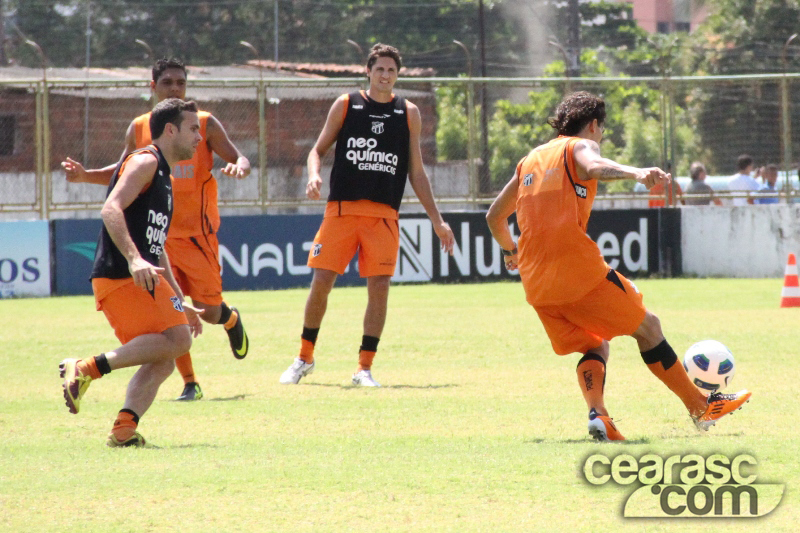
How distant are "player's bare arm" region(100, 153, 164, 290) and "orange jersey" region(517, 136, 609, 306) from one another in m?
1.83

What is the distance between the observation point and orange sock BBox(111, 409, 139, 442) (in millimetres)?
5770

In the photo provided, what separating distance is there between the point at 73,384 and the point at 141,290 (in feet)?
1.84

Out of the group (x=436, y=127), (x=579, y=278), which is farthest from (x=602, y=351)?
(x=436, y=127)

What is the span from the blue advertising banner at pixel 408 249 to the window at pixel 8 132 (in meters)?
1.67

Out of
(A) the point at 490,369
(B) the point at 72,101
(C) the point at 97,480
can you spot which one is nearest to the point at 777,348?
(A) the point at 490,369

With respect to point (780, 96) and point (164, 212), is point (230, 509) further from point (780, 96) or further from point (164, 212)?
point (780, 96)

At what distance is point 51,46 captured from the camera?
124 feet

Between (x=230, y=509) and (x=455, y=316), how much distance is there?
29.3 ft

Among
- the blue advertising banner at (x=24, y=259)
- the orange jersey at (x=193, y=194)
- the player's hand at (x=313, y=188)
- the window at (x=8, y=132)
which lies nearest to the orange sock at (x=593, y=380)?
the player's hand at (x=313, y=188)

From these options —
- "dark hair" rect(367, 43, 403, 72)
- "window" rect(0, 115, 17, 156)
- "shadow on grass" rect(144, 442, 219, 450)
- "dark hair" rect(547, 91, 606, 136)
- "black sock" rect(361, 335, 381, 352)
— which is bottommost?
"shadow on grass" rect(144, 442, 219, 450)

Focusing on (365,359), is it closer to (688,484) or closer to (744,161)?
(688,484)

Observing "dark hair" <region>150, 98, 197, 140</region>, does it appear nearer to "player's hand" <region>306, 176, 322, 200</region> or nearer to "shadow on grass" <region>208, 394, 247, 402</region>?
"player's hand" <region>306, 176, 322, 200</region>

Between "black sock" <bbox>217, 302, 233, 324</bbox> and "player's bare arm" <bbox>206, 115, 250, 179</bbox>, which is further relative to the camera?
"black sock" <bbox>217, 302, 233, 324</bbox>

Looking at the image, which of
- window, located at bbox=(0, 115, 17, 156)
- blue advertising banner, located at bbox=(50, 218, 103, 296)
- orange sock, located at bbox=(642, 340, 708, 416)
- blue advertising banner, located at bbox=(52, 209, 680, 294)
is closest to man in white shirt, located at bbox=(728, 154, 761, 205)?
blue advertising banner, located at bbox=(52, 209, 680, 294)
